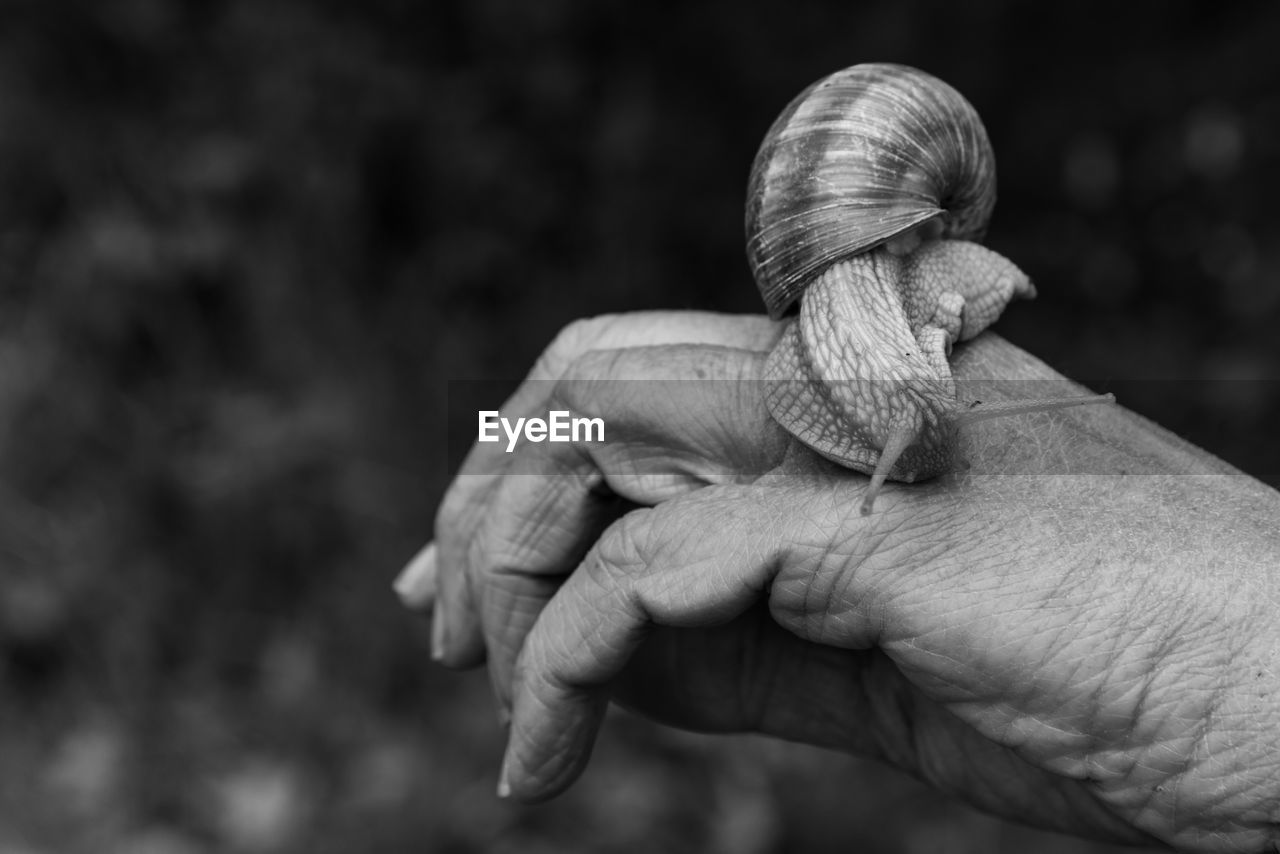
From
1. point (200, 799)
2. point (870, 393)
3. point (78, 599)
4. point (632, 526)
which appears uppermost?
point (870, 393)

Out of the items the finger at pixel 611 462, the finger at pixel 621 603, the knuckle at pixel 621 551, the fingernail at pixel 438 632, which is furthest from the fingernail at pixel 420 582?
the knuckle at pixel 621 551

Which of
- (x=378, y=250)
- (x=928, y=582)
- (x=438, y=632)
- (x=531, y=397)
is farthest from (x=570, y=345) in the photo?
(x=378, y=250)

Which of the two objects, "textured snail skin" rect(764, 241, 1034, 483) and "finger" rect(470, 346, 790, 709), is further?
"finger" rect(470, 346, 790, 709)

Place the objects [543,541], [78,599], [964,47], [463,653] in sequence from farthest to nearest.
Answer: [964,47] → [78,599] → [463,653] → [543,541]

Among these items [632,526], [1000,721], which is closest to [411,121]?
[632,526]

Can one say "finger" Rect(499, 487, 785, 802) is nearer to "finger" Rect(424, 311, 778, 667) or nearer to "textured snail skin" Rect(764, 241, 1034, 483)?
"textured snail skin" Rect(764, 241, 1034, 483)

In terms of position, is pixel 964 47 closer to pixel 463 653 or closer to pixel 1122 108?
pixel 1122 108

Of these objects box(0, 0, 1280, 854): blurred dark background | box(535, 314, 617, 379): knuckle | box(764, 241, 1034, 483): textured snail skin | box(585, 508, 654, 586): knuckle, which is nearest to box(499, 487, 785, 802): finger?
box(585, 508, 654, 586): knuckle

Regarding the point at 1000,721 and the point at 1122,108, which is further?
the point at 1122,108
